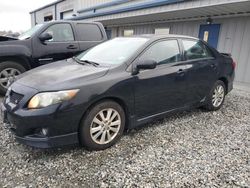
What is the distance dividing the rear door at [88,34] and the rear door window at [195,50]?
2994 millimetres

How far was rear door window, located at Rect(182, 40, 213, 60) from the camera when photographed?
13.8 feet

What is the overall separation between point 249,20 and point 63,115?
300 inches

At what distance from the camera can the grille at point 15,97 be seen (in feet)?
9.36

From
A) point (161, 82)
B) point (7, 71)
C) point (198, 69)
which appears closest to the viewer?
point (161, 82)

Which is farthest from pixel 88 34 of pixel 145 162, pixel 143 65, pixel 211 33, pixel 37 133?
pixel 211 33

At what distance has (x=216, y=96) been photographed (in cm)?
491

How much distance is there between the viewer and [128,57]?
133 inches

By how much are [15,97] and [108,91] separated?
3.93 feet

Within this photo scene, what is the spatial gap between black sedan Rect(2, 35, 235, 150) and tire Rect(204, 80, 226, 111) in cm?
20

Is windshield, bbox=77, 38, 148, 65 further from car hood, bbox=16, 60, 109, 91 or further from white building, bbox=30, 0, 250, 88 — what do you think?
white building, bbox=30, 0, 250, 88

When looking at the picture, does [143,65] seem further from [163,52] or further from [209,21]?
[209,21]

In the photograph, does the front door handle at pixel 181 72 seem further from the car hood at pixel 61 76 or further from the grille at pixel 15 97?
the grille at pixel 15 97

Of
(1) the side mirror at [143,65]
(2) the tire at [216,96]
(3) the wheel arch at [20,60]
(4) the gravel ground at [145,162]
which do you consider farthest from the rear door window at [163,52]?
→ (3) the wheel arch at [20,60]

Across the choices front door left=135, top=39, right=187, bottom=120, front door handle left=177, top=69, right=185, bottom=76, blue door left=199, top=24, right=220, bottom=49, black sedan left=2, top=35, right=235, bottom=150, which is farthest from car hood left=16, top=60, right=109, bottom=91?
blue door left=199, top=24, right=220, bottom=49
